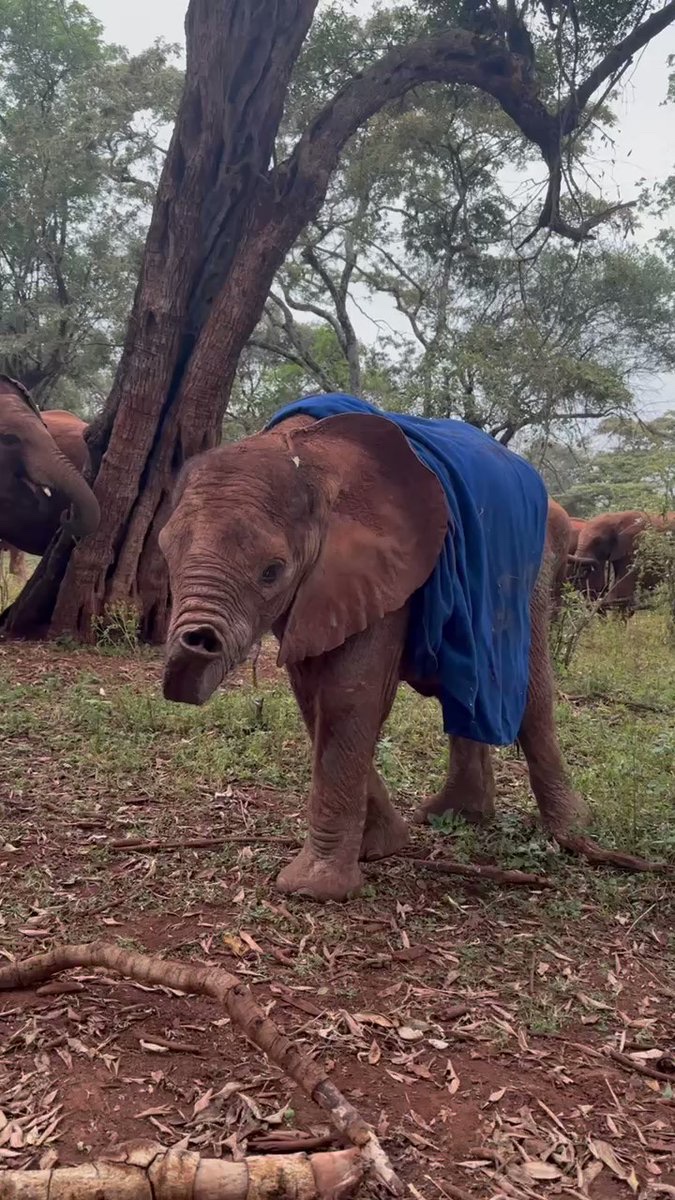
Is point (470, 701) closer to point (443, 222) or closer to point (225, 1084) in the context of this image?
point (225, 1084)

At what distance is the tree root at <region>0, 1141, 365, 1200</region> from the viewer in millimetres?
2029

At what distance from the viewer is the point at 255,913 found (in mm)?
3703

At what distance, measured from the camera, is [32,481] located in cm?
825

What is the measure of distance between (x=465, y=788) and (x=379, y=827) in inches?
29.0

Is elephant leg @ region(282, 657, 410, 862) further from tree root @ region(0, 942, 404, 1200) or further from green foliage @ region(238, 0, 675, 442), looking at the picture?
green foliage @ region(238, 0, 675, 442)

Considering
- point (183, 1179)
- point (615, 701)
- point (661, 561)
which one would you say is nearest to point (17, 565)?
point (661, 561)

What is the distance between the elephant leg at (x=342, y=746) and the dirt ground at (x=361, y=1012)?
136 mm

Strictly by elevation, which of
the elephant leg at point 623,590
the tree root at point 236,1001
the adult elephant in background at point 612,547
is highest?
the adult elephant in background at point 612,547

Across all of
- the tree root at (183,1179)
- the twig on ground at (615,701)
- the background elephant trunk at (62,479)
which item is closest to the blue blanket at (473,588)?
the tree root at (183,1179)

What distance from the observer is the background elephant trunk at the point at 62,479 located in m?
8.12

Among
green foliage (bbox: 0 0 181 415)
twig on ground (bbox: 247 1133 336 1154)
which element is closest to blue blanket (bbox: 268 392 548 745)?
twig on ground (bbox: 247 1133 336 1154)

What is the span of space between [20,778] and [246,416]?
1620 cm

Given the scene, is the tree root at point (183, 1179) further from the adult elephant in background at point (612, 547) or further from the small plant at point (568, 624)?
the adult elephant in background at point (612, 547)

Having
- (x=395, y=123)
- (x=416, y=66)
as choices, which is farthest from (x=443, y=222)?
(x=416, y=66)
